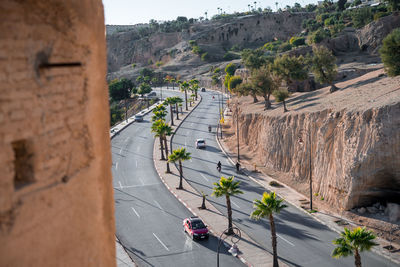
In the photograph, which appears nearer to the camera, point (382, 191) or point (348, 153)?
point (382, 191)

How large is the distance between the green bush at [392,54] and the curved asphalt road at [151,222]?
68.5 feet

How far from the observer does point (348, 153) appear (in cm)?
3086

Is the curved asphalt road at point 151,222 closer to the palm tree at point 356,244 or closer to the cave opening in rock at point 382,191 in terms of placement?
the palm tree at point 356,244

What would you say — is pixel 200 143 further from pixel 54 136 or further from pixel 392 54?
pixel 54 136

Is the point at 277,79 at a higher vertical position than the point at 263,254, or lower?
Answer: higher

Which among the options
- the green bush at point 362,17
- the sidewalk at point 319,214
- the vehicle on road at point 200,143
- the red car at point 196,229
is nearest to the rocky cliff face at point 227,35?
the green bush at point 362,17

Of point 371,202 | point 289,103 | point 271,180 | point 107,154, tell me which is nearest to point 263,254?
point 371,202

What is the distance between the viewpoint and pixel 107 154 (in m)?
5.93

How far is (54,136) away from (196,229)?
80.6 feet

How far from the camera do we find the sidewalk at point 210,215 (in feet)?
83.6

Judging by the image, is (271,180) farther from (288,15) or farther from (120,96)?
(288,15)

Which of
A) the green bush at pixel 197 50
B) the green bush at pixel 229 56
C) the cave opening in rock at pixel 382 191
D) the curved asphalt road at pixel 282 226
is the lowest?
the curved asphalt road at pixel 282 226

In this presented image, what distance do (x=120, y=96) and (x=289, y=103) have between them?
61.6 m

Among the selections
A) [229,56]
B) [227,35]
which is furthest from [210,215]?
[227,35]
